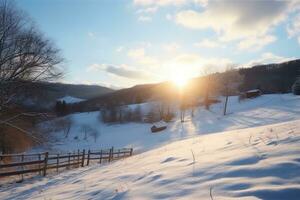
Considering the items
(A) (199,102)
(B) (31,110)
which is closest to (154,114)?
(A) (199,102)

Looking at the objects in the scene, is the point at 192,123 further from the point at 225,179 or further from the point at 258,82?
the point at 225,179

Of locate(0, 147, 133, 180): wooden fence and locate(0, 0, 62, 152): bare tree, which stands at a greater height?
locate(0, 0, 62, 152): bare tree

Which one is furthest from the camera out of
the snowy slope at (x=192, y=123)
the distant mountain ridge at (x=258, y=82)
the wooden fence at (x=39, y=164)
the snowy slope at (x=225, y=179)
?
the distant mountain ridge at (x=258, y=82)

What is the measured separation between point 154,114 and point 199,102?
13051 millimetres

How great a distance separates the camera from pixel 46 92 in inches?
853

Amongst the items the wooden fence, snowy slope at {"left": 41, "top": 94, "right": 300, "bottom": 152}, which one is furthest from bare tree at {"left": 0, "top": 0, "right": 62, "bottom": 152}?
snowy slope at {"left": 41, "top": 94, "right": 300, "bottom": 152}

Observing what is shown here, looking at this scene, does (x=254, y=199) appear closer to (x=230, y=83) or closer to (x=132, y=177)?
(x=132, y=177)

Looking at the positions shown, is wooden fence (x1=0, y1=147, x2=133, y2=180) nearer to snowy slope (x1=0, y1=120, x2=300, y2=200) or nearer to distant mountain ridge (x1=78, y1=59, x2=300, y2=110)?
snowy slope (x1=0, y1=120, x2=300, y2=200)

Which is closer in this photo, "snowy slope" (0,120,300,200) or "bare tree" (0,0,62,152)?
"snowy slope" (0,120,300,200)

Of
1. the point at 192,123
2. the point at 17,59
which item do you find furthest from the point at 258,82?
the point at 17,59

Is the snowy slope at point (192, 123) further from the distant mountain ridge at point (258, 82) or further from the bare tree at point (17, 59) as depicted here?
the bare tree at point (17, 59)

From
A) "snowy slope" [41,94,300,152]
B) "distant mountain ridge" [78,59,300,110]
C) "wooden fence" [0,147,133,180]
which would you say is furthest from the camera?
"distant mountain ridge" [78,59,300,110]

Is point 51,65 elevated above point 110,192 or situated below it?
above

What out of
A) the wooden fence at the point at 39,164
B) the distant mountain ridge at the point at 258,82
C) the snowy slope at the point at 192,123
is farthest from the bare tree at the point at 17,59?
the distant mountain ridge at the point at 258,82
